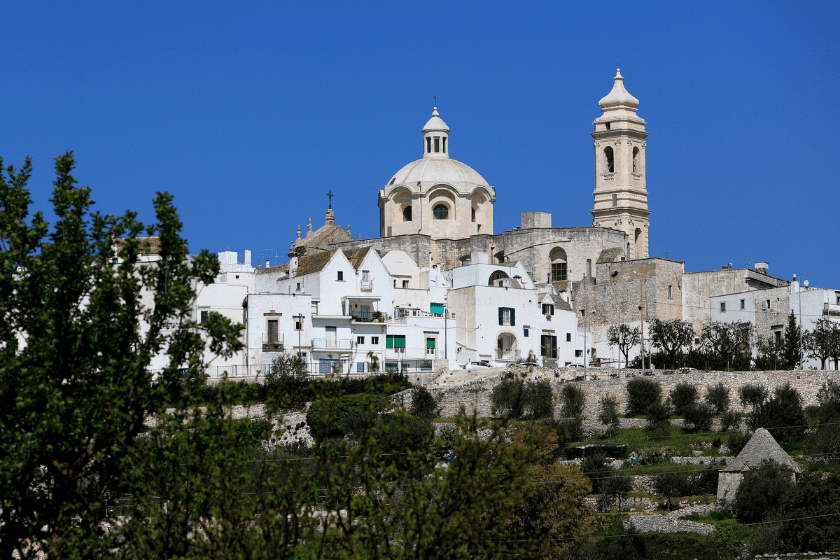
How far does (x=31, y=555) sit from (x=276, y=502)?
13.3 feet

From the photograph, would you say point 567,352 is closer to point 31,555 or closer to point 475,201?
point 475,201

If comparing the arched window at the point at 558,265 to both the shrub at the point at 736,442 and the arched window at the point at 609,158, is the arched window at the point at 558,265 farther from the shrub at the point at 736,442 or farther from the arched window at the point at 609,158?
the shrub at the point at 736,442

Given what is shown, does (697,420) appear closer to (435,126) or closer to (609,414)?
(609,414)

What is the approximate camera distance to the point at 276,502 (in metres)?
16.1

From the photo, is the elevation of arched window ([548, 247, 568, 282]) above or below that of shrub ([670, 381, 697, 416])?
above

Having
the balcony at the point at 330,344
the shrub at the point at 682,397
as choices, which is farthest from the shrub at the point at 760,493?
the balcony at the point at 330,344

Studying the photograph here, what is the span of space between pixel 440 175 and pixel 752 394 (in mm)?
31497

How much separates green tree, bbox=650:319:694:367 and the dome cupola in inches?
871

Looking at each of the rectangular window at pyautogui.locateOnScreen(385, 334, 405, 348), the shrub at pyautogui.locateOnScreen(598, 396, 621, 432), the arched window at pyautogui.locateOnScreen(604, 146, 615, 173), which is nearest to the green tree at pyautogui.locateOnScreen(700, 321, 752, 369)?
the shrub at pyautogui.locateOnScreen(598, 396, 621, 432)

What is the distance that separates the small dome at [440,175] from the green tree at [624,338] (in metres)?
14.5

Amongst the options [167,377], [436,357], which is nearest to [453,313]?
[436,357]

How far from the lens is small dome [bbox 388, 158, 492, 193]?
247ft

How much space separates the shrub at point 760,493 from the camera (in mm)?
36750

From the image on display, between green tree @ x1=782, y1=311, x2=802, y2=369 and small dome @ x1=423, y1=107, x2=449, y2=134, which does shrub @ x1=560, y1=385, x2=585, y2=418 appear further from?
small dome @ x1=423, y1=107, x2=449, y2=134
